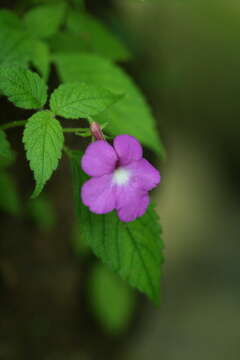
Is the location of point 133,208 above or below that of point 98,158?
below

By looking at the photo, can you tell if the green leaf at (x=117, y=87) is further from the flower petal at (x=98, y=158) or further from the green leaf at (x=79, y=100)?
the flower petal at (x=98, y=158)

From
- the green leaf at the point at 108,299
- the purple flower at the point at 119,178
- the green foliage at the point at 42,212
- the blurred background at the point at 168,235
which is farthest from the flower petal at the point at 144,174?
the green leaf at the point at 108,299

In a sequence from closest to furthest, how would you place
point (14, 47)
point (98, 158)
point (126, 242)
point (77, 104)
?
1. point (98, 158)
2. point (77, 104)
3. point (126, 242)
4. point (14, 47)

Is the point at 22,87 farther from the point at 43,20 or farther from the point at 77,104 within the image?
the point at 43,20

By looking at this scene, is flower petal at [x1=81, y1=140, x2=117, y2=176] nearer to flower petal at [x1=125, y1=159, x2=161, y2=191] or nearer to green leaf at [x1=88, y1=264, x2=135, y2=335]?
flower petal at [x1=125, y1=159, x2=161, y2=191]

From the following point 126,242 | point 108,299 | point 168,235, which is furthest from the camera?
point 168,235

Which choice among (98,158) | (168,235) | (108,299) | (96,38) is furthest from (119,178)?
(168,235)

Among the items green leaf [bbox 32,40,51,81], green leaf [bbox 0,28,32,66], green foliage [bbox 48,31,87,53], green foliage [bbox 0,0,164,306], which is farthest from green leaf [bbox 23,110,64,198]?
green foliage [bbox 48,31,87,53]
